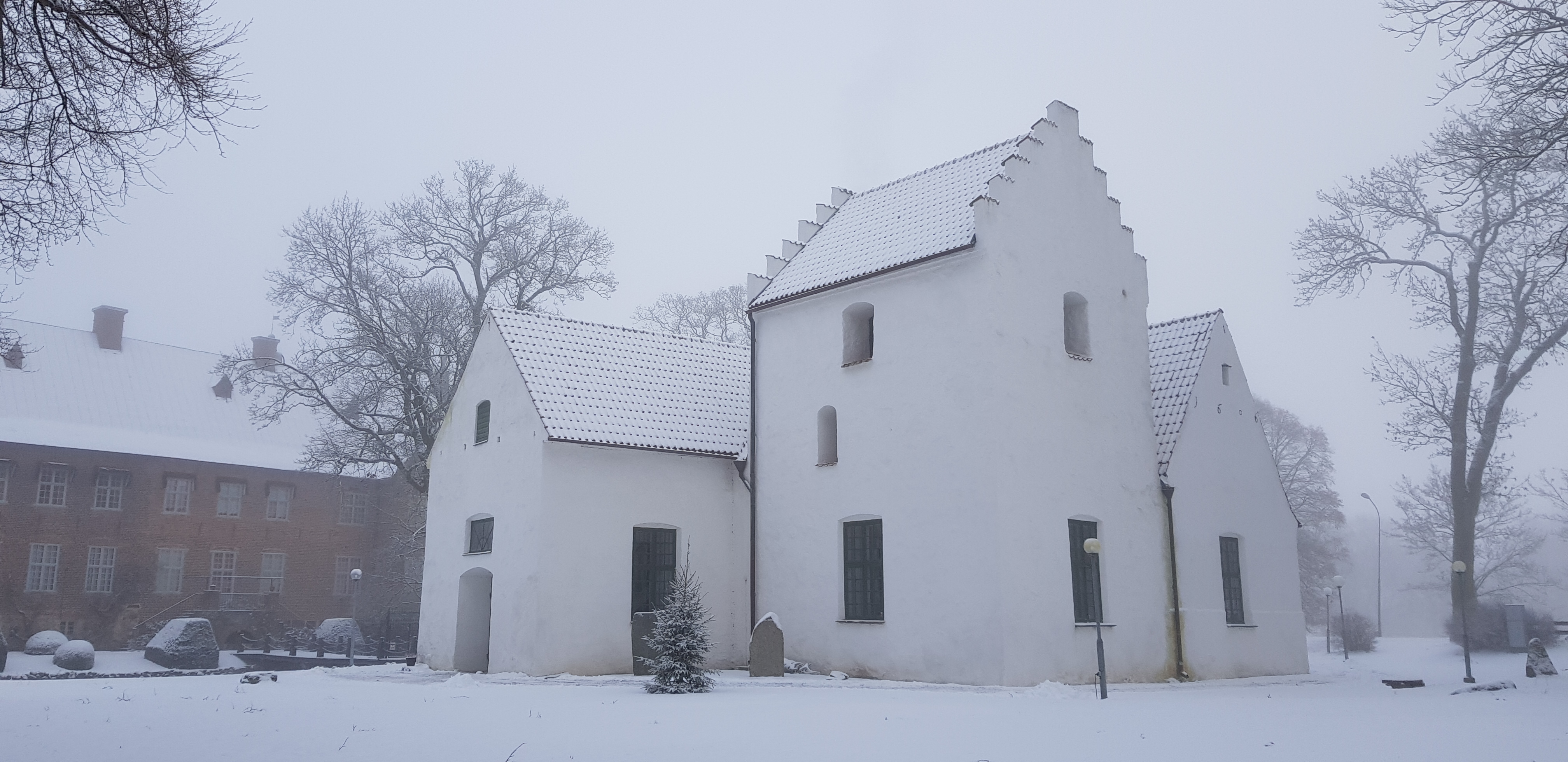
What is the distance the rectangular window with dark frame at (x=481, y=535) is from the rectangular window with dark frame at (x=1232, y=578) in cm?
1549

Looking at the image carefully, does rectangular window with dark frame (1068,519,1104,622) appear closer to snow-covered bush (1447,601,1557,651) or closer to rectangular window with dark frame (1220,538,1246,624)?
rectangular window with dark frame (1220,538,1246,624)

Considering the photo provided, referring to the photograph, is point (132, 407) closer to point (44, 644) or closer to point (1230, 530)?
point (44, 644)

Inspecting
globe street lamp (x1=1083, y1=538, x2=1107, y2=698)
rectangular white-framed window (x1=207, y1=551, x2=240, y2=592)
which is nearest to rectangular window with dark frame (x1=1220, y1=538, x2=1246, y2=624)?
globe street lamp (x1=1083, y1=538, x2=1107, y2=698)

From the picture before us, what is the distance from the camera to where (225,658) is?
35781 millimetres

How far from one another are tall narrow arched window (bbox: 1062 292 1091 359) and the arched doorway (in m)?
13.1

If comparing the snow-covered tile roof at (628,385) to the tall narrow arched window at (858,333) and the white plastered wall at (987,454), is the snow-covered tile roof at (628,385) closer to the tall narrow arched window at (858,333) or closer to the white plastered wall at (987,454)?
the white plastered wall at (987,454)

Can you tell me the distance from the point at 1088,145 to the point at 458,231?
2011 centimetres

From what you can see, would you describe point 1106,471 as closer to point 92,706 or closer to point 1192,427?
point 1192,427

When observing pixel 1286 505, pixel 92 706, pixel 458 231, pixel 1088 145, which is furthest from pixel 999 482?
pixel 458 231

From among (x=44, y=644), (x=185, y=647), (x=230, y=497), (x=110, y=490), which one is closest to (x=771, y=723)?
(x=185, y=647)

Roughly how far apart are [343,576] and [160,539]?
297 inches

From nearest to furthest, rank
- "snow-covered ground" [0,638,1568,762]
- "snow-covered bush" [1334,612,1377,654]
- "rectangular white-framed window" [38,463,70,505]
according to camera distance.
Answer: "snow-covered ground" [0,638,1568,762]
"snow-covered bush" [1334,612,1377,654]
"rectangular white-framed window" [38,463,70,505]

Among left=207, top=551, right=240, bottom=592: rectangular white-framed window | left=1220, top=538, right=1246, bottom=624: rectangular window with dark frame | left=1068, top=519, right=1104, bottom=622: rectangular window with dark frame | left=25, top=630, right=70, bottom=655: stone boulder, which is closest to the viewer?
left=1068, top=519, right=1104, bottom=622: rectangular window with dark frame

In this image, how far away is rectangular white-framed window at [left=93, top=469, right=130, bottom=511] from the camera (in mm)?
42844
